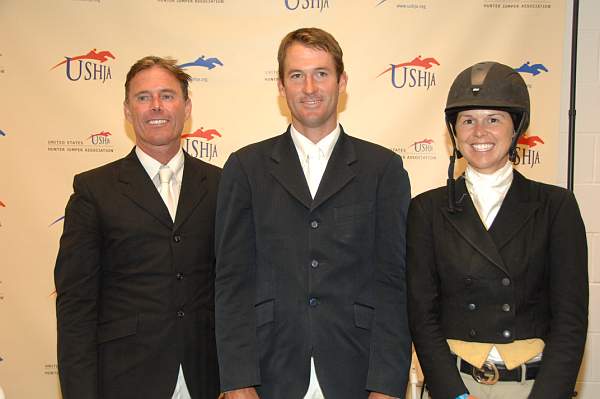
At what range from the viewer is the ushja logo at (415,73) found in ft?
11.2

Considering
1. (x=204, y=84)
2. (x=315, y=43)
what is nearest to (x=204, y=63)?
(x=204, y=84)

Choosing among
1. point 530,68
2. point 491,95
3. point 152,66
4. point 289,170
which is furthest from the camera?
point 530,68

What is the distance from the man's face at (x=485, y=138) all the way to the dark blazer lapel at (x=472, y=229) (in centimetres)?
12

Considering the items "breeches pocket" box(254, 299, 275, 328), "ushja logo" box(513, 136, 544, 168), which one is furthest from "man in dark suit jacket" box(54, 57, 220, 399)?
"ushja logo" box(513, 136, 544, 168)

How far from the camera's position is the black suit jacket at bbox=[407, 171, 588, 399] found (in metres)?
1.91

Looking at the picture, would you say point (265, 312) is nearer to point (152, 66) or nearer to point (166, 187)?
point (166, 187)

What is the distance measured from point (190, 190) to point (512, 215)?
1.17 metres

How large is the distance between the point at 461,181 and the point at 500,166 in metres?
0.14

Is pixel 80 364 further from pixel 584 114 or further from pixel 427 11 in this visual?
pixel 584 114

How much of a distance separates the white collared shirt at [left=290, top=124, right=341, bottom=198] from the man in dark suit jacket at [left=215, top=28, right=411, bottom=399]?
3cm

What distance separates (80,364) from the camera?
216 centimetres

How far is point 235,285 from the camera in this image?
208 cm

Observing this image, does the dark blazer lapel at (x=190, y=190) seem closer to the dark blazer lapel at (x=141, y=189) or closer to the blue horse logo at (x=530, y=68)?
the dark blazer lapel at (x=141, y=189)

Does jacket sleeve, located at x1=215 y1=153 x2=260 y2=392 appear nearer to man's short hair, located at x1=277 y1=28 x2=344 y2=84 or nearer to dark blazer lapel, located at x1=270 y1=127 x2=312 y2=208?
dark blazer lapel, located at x1=270 y1=127 x2=312 y2=208
